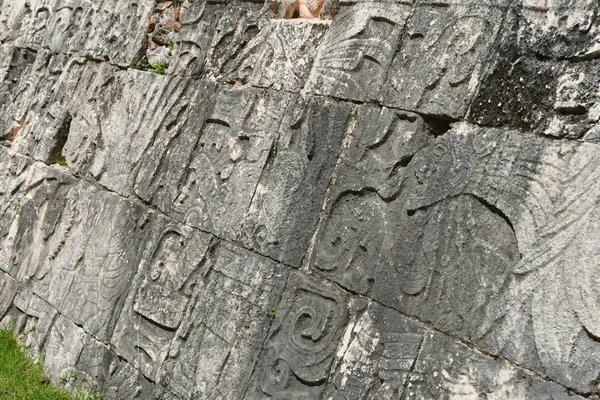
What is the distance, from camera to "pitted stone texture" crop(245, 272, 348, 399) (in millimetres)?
3301

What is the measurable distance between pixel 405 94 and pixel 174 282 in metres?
1.61

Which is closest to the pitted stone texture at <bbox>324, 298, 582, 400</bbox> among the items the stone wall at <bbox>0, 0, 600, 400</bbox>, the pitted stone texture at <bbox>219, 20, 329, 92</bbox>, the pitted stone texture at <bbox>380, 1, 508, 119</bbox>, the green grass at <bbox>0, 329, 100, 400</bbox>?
the stone wall at <bbox>0, 0, 600, 400</bbox>

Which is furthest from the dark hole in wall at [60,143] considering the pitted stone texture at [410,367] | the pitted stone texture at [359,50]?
the pitted stone texture at [410,367]

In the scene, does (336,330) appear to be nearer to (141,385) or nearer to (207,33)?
(141,385)

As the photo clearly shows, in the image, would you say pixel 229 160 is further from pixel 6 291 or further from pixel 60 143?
pixel 6 291

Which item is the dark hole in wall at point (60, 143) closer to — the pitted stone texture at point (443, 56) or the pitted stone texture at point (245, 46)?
the pitted stone texture at point (245, 46)

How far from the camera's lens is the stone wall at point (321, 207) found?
2.74 metres

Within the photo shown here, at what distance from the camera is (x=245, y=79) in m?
4.17

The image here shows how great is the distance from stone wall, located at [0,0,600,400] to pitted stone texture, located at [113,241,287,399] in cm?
1

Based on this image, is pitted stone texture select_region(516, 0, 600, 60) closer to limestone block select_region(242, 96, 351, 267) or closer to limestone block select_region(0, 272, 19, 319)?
limestone block select_region(242, 96, 351, 267)

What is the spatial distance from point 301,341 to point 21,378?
2.09m

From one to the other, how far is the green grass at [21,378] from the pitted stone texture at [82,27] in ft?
6.39

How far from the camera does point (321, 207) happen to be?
11.6 feet

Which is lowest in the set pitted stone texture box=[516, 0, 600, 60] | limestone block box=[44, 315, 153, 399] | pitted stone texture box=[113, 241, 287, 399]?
limestone block box=[44, 315, 153, 399]
